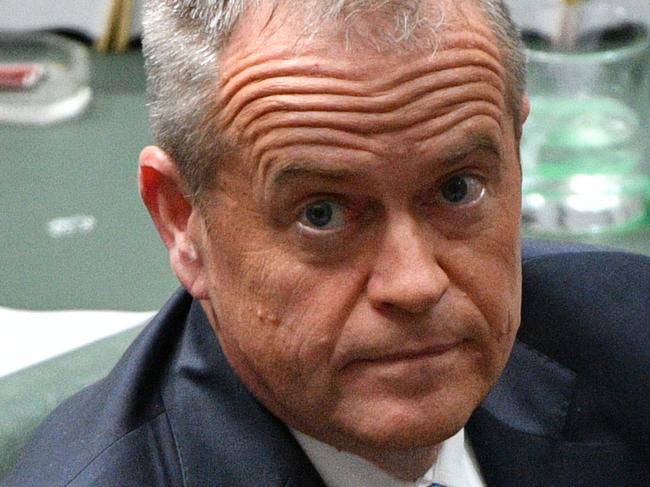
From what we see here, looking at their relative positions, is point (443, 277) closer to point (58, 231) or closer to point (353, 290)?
point (353, 290)

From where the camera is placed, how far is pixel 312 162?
3.40ft

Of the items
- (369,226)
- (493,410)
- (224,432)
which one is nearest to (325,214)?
(369,226)

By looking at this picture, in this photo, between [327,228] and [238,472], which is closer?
[327,228]

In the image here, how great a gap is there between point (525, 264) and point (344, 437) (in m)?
0.38

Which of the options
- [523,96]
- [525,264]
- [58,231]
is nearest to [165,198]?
[523,96]

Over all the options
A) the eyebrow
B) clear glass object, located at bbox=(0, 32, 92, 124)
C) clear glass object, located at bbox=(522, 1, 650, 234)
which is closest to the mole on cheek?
the eyebrow

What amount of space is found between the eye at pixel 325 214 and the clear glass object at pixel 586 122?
1.31m

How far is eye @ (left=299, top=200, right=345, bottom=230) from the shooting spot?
106cm

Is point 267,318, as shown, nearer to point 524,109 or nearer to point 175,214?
point 175,214

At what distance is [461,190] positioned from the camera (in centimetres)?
108

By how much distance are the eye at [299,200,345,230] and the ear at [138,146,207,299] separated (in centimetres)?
10

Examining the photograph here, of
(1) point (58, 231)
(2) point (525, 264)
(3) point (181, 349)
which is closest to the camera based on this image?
(3) point (181, 349)

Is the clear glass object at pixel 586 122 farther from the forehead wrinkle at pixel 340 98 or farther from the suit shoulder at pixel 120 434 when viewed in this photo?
the forehead wrinkle at pixel 340 98

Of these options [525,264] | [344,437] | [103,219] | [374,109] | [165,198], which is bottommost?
[103,219]
